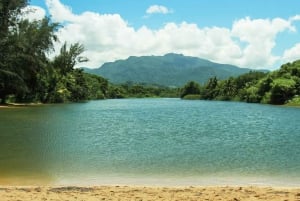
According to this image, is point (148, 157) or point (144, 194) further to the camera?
point (148, 157)

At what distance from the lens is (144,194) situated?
12.7 m

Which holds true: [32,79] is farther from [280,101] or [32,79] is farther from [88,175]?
[88,175]

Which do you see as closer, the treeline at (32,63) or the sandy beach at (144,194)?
the sandy beach at (144,194)

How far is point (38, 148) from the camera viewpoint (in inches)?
968

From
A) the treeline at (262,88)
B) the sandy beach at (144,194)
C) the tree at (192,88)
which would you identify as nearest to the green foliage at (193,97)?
the treeline at (262,88)

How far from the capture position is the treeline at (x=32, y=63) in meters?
68.8

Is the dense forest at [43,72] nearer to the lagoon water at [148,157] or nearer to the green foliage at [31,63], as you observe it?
the green foliage at [31,63]

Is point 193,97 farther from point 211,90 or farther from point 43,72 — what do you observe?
point 43,72

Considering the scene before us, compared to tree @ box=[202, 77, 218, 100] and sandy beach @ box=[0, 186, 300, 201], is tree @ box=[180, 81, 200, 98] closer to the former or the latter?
tree @ box=[202, 77, 218, 100]

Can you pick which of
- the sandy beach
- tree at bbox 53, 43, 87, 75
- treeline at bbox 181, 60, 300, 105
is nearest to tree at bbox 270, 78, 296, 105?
treeline at bbox 181, 60, 300, 105

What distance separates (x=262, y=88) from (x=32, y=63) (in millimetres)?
66015

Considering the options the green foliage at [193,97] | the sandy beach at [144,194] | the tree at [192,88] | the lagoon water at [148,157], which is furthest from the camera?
the tree at [192,88]

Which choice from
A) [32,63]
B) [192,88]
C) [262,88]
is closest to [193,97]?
[192,88]

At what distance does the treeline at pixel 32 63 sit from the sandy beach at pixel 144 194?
57.3 m
